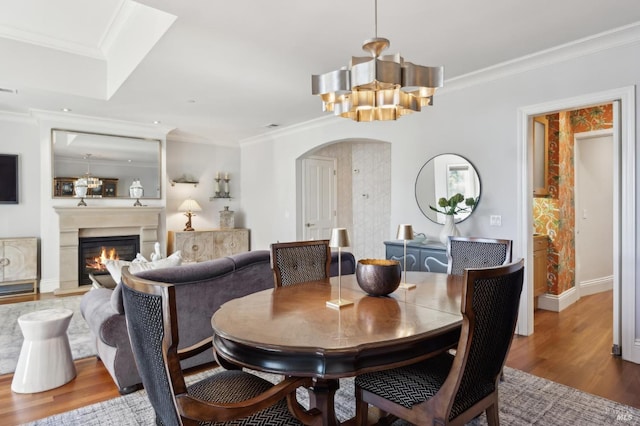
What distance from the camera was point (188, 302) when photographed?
256 cm

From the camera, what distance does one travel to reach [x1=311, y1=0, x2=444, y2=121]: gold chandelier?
1.91 metres

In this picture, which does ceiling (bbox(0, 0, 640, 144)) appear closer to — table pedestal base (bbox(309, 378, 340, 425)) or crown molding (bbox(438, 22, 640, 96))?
crown molding (bbox(438, 22, 640, 96))

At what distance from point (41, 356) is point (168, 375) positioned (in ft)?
6.94

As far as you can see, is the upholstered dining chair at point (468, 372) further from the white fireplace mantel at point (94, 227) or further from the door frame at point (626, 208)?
the white fireplace mantel at point (94, 227)

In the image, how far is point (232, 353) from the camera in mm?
1446

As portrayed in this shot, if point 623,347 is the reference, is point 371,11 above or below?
above

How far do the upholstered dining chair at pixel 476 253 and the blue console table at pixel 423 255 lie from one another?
0.88 m

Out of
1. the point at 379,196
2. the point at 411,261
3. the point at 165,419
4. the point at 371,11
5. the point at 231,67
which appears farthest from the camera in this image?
the point at 379,196

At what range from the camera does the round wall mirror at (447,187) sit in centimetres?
391

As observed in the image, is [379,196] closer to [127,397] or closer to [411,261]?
[411,261]

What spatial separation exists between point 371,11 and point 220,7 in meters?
1.04

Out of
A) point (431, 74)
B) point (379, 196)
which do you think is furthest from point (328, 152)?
point (431, 74)

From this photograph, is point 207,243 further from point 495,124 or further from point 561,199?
point 561,199

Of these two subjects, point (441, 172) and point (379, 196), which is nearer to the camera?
point (441, 172)
